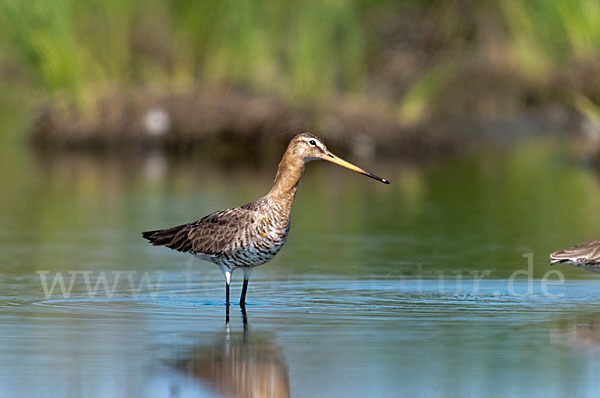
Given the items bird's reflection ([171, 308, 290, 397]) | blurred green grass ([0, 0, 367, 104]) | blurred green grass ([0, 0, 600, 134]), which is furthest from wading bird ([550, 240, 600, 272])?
blurred green grass ([0, 0, 367, 104])

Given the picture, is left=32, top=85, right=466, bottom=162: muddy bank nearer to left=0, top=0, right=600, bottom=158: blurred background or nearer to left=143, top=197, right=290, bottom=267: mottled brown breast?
left=0, top=0, right=600, bottom=158: blurred background

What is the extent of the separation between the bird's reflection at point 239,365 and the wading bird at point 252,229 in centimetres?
102

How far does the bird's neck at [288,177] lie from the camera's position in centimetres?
1064

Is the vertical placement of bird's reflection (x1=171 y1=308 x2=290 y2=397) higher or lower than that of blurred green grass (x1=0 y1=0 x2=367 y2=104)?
lower

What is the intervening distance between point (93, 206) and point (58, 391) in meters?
10.8

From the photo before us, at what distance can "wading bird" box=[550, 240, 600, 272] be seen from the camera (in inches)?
422

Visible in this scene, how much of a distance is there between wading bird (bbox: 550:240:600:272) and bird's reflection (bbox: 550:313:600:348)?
0.70m

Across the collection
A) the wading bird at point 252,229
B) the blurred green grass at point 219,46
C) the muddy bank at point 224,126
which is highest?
the blurred green grass at point 219,46

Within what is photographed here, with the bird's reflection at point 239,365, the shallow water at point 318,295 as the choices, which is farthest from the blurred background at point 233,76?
the bird's reflection at point 239,365

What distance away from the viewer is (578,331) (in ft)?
30.8

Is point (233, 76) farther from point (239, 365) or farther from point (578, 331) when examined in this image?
point (239, 365)

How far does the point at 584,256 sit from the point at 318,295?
2059 millimetres

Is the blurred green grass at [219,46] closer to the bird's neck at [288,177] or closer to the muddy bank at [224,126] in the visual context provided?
the muddy bank at [224,126]

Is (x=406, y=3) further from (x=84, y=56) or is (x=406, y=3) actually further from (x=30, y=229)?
(x=30, y=229)
